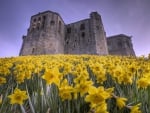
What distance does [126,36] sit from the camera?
45.7 meters

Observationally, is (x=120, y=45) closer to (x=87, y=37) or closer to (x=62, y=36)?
(x=87, y=37)

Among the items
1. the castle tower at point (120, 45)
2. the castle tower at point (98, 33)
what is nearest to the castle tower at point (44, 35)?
the castle tower at point (98, 33)

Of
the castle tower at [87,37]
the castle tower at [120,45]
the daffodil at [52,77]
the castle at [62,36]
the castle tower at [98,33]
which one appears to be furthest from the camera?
the castle tower at [120,45]

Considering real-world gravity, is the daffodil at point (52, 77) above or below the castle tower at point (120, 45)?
below

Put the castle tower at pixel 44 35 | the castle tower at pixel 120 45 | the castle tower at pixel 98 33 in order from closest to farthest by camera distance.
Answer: the castle tower at pixel 44 35 < the castle tower at pixel 98 33 < the castle tower at pixel 120 45

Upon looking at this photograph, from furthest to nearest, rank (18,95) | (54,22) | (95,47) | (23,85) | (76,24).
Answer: (76,24), (54,22), (95,47), (23,85), (18,95)

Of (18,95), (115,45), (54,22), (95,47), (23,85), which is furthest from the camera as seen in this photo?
(115,45)

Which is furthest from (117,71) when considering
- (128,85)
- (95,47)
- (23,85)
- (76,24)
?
(76,24)

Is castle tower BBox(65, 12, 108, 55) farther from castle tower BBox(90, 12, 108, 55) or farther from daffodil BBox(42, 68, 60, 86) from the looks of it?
daffodil BBox(42, 68, 60, 86)

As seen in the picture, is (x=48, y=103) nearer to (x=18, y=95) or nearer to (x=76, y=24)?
(x=18, y=95)

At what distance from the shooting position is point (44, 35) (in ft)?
110

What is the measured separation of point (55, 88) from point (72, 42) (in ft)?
112

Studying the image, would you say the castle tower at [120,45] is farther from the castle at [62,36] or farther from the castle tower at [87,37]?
the castle tower at [87,37]

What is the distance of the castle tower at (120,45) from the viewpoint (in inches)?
1709
